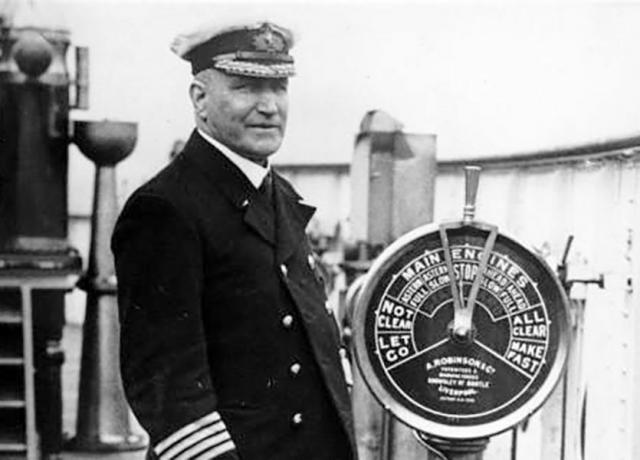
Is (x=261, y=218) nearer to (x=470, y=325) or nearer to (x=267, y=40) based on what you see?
(x=267, y=40)

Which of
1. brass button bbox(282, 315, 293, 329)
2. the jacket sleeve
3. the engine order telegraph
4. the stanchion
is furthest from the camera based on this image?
the stanchion

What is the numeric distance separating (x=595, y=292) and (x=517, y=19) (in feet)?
2.07

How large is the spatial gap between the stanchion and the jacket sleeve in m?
1.10

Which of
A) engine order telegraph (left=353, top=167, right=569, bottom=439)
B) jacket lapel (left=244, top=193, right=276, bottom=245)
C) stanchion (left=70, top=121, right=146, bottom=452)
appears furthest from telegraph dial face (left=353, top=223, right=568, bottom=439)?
stanchion (left=70, top=121, right=146, bottom=452)

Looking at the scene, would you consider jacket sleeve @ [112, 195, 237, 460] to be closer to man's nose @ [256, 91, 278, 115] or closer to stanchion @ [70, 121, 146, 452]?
man's nose @ [256, 91, 278, 115]

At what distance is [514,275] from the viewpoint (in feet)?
6.72

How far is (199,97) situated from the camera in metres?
1.82

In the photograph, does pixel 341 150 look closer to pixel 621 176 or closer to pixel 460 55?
pixel 460 55

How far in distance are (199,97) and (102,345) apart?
1163mm

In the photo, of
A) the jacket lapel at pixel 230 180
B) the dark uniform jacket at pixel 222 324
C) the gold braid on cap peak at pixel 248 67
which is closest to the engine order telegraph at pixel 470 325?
the dark uniform jacket at pixel 222 324

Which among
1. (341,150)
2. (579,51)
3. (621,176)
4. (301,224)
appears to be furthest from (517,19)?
(341,150)

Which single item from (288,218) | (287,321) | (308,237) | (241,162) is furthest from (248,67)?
(308,237)

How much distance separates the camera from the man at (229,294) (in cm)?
166

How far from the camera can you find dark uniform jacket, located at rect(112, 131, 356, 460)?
165 centimetres
